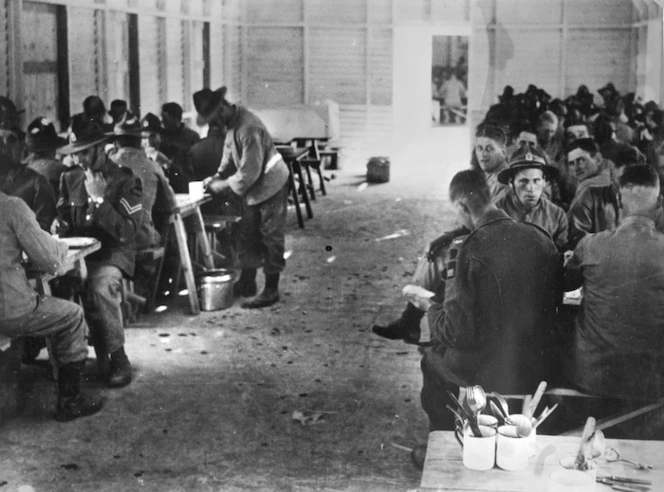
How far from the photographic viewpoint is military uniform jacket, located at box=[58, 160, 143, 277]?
598cm

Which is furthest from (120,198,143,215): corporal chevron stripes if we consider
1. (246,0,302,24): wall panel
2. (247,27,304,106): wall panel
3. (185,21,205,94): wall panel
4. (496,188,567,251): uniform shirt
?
(246,0,302,24): wall panel

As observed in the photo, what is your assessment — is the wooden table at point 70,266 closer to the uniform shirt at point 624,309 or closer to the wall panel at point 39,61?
the uniform shirt at point 624,309

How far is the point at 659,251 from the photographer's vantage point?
12.6 ft

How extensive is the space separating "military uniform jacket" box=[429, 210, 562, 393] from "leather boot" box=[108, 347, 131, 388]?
2397 millimetres

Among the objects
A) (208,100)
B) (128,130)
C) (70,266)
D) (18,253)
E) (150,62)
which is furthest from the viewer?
(150,62)

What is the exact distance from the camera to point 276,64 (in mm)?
15867

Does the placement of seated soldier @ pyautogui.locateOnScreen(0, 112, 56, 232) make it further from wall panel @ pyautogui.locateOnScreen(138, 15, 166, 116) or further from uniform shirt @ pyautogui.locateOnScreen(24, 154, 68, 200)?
wall panel @ pyautogui.locateOnScreen(138, 15, 166, 116)

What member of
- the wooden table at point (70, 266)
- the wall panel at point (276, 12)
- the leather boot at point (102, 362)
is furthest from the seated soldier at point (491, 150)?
the wall panel at point (276, 12)

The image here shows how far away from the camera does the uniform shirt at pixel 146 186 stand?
6871 mm

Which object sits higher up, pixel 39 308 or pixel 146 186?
pixel 146 186

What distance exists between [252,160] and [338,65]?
8.95m

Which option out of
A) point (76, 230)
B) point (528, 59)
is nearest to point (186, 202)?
point (76, 230)

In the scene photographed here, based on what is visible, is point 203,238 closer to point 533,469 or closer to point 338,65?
point 533,469

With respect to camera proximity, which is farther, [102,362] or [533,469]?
[102,362]
